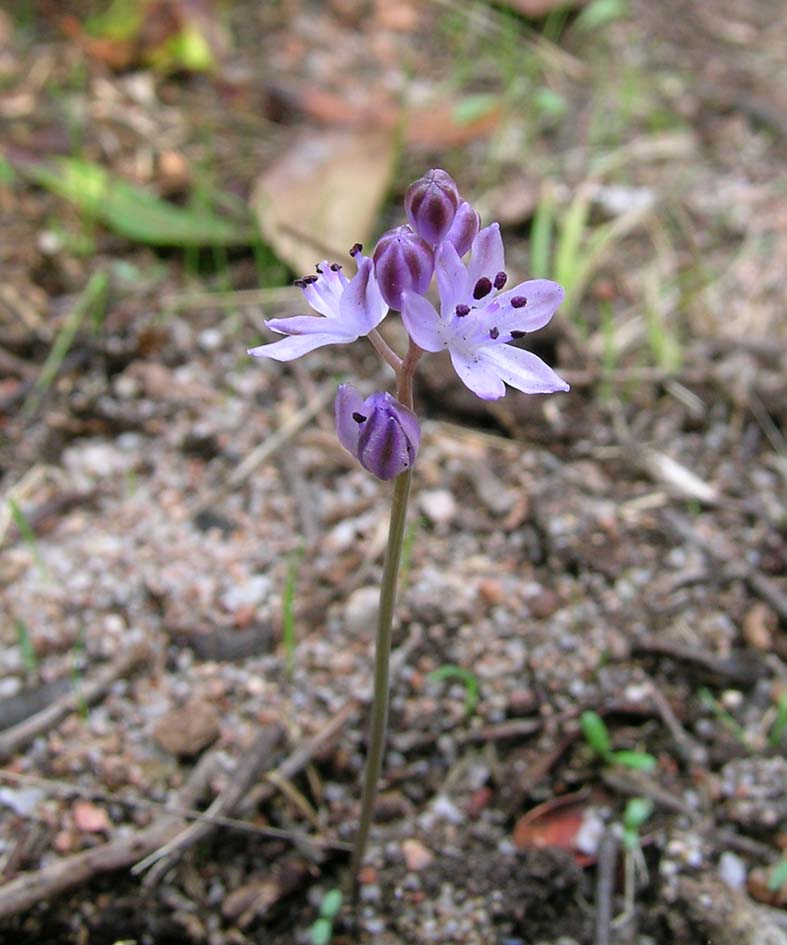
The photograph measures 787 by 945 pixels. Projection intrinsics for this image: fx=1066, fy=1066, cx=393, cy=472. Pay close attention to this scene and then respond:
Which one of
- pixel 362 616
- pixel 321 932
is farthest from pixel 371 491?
pixel 321 932

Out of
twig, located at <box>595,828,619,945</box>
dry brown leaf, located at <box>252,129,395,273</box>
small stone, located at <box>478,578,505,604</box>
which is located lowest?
twig, located at <box>595,828,619,945</box>

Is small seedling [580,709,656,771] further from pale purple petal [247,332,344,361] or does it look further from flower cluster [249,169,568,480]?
pale purple petal [247,332,344,361]

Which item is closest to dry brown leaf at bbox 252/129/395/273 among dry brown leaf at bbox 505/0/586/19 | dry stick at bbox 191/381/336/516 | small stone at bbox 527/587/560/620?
dry stick at bbox 191/381/336/516

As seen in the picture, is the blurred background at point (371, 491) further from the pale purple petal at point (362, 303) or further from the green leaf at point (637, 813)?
the pale purple petal at point (362, 303)

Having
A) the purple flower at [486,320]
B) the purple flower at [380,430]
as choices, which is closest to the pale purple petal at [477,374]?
the purple flower at [486,320]

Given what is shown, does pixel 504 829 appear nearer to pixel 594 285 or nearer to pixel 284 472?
Answer: pixel 284 472

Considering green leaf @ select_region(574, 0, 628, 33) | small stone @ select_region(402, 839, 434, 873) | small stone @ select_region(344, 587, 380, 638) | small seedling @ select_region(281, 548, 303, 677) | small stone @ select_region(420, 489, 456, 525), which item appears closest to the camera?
small stone @ select_region(402, 839, 434, 873)

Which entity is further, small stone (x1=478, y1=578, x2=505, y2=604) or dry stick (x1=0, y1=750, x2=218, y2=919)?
small stone (x1=478, y1=578, x2=505, y2=604)

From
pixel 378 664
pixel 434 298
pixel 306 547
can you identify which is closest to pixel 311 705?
pixel 306 547
